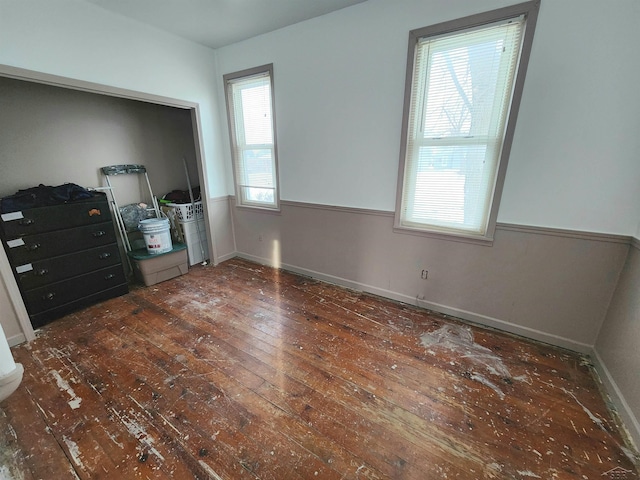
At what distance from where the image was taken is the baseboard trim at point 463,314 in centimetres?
204

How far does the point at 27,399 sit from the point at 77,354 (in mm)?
389

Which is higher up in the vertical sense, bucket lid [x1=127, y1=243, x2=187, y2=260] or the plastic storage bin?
bucket lid [x1=127, y1=243, x2=187, y2=260]

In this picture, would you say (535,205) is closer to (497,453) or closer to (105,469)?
(497,453)

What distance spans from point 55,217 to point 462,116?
3.52m

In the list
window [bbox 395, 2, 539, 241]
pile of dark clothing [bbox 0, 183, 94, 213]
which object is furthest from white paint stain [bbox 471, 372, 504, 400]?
pile of dark clothing [bbox 0, 183, 94, 213]

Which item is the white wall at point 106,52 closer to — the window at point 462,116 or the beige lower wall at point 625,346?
the window at point 462,116

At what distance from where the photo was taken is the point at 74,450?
1347 mm

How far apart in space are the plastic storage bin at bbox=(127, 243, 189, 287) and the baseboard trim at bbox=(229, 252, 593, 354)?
4.35ft

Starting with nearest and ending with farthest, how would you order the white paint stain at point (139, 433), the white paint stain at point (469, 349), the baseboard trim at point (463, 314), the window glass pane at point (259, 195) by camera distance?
the white paint stain at point (139, 433)
the white paint stain at point (469, 349)
the baseboard trim at point (463, 314)
the window glass pane at point (259, 195)

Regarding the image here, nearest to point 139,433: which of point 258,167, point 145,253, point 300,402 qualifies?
point 300,402

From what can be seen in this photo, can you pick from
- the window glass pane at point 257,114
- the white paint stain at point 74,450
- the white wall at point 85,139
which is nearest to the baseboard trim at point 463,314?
the window glass pane at point 257,114

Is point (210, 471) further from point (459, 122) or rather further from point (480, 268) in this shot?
point (459, 122)

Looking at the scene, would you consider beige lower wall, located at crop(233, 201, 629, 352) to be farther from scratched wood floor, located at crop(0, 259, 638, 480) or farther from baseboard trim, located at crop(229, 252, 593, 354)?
scratched wood floor, located at crop(0, 259, 638, 480)

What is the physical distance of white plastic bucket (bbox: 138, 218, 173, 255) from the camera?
303 cm
